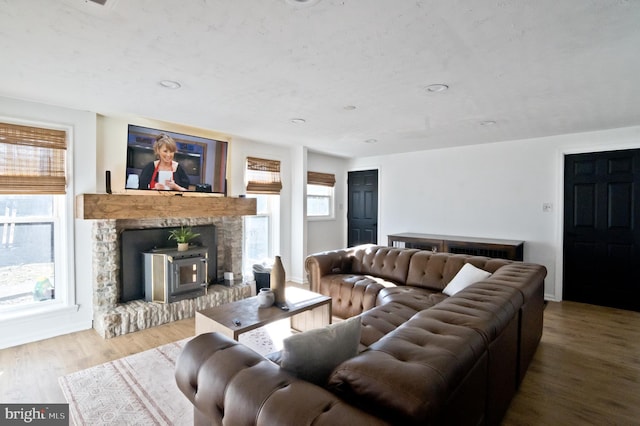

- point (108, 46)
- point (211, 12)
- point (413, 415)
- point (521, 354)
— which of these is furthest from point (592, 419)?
point (108, 46)

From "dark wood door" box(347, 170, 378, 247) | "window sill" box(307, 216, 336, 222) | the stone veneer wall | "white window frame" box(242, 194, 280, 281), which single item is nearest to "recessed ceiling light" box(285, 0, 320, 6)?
the stone veneer wall

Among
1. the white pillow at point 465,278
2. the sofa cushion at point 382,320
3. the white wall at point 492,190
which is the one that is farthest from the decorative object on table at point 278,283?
the white wall at point 492,190

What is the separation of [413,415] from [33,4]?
2.38 metres

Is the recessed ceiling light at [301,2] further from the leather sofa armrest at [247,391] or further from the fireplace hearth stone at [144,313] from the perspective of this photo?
the fireplace hearth stone at [144,313]

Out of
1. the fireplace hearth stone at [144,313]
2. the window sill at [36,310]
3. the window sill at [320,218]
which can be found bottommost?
the fireplace hearth stone at [144,313]

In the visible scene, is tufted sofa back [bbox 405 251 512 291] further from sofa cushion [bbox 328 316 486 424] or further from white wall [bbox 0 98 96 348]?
white wall [bbox 0 98 96 348]

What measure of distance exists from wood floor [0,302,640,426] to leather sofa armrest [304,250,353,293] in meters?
1.44

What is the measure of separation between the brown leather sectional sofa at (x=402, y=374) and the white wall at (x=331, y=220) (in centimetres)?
372

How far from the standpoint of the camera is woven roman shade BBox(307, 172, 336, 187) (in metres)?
5.92

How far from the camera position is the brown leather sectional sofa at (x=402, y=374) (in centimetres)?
95

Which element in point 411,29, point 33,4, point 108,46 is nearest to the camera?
point 33,4

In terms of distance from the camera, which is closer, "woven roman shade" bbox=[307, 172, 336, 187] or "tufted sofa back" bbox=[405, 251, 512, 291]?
"tufted sofa back" bbox=[405, 251, 512, 291]

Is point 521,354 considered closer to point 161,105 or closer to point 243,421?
point 243,421

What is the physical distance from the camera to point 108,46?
193 centimetres
